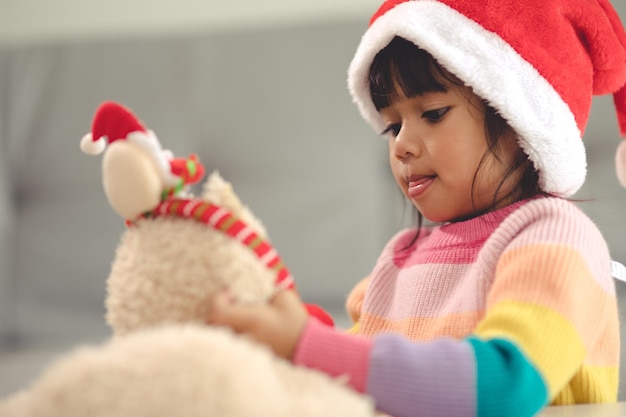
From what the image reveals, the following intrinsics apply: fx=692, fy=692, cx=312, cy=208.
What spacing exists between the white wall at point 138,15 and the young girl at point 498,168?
0.88 meters

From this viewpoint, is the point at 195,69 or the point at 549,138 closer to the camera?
the point at 549,138

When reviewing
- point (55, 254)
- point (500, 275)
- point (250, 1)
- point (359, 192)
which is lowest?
point (500, 275)

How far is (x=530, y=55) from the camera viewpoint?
71cm

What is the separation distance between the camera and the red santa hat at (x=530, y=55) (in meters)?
0.70

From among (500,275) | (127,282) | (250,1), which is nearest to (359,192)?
(250,1)

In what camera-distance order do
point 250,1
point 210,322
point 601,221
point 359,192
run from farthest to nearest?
point 250,1 < point 359,192 < point 601,221 < point 210,322

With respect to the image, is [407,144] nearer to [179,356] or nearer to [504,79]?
[504,79]

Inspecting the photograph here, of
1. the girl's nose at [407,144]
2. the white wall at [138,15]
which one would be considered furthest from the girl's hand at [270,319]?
the white wall at [138,15]

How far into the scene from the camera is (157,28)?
173cm

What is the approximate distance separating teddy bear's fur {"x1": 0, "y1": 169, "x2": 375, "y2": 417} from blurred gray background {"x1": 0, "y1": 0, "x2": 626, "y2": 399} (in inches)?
38.8

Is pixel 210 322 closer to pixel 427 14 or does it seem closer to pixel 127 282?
pixel 127 282

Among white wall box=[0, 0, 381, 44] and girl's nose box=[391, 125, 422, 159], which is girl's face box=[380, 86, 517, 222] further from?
white wall box=[0, 0, 381, 44]

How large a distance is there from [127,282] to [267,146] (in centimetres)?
106

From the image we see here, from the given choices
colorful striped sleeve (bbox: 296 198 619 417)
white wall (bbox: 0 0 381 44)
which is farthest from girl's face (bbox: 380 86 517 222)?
white wall (bbox: 0 0 381 44)
